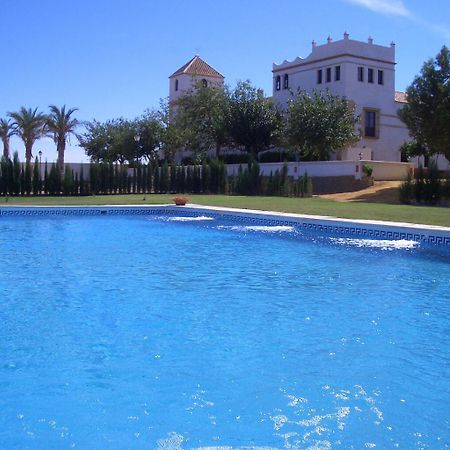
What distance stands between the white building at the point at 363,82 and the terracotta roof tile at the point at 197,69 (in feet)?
31.1

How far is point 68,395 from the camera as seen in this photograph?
4422mm

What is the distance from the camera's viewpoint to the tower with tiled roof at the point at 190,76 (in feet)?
163

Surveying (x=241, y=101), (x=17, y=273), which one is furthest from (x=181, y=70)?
(x=17, y=273)

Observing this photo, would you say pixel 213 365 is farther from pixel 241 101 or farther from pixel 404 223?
pixel 241 101

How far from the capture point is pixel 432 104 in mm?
25844

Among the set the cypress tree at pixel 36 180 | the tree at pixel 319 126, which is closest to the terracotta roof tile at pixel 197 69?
the tree at pixel 319 126

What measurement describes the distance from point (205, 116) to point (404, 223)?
2834 cm

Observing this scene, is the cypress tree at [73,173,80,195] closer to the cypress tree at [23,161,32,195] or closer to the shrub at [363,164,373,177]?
the cypress tree at [23,161,32,195]

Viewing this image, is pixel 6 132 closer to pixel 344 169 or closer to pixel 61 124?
pixel 61 124

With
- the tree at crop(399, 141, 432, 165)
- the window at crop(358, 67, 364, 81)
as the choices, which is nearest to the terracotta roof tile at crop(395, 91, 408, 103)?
the tree at crop(399, 141, 432, 165)

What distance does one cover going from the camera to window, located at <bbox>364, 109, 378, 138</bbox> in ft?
131

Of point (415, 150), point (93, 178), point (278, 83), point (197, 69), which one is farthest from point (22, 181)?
point (197, 69)

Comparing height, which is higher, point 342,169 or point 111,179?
point 342,169

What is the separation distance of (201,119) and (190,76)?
10165 mm
